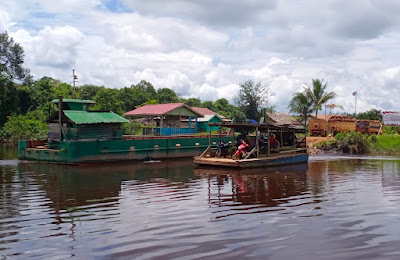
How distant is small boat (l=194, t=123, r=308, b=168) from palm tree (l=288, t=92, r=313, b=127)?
17290mm

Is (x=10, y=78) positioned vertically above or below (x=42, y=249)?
above

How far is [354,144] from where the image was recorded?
102 ft

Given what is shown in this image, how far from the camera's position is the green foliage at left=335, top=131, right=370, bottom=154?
30875mm

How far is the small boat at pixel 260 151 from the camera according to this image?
1869cm

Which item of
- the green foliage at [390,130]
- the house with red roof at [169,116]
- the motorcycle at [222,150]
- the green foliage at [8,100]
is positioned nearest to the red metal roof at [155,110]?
the house with red roof at [169,116]

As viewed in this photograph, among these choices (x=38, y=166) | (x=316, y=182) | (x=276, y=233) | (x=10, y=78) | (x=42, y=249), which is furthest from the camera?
(x=10, y=78)

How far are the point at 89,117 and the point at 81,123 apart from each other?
116 cm

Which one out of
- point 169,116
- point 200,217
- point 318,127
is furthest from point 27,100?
point 200,217

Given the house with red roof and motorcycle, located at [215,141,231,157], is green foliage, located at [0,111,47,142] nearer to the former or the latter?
the house with red roof

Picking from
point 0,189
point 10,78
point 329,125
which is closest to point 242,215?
point 0,189

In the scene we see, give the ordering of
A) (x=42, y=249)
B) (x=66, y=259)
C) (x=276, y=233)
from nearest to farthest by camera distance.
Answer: (x=66, y=259), (x=42, y=249), (x=276, y=233)

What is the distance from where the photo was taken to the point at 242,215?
29.7 ft

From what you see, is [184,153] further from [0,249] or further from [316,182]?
[0,249]

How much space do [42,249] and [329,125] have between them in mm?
33197
